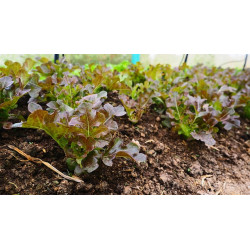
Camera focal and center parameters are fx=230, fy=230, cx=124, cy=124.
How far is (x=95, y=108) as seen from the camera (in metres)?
1.15

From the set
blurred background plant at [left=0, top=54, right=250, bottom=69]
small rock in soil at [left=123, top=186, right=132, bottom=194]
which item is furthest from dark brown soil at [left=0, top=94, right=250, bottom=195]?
blurred background plant at [left=0, top=54, right=250, bottom=69]

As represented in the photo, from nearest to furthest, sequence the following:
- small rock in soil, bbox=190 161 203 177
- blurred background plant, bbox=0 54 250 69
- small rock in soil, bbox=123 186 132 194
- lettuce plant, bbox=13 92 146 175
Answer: lettuce plant, bbox=13 92 146 175 → small rock in soil, bbox=123 186 132 194 → small rock in soil, bbox=190 161 203 177 → blurred background plant, bbox=0 54 250 69

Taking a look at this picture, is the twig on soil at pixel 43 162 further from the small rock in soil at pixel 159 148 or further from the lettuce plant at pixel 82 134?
the small rock in soil at pixel 159 148

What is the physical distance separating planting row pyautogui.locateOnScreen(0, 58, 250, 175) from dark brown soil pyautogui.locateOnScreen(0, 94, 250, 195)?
0.08m

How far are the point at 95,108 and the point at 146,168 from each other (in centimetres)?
44

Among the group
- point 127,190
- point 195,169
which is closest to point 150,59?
point 195,169

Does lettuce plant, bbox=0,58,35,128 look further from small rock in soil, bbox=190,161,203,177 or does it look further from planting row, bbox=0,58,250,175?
small rock in soil, bbox=190,161,203,177

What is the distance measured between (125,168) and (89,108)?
0.41m

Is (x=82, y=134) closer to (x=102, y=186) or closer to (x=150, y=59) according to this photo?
(x=102, y=186)

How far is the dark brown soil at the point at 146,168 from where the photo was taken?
41.3 inches

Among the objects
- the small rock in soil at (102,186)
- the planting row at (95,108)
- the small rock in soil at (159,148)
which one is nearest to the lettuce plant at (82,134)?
the planting row at (95,108)

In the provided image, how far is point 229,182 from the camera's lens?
1.42 m

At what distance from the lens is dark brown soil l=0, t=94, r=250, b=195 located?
105cm

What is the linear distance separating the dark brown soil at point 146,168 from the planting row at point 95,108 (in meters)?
0.08
